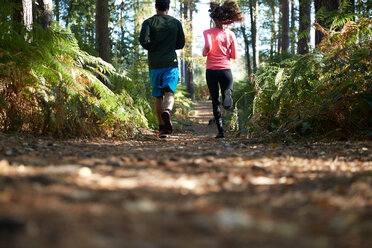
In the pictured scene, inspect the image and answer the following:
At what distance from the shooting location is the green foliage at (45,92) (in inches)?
151

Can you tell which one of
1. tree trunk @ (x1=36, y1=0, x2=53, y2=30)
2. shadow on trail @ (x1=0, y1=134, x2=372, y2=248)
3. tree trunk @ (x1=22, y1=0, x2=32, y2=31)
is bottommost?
shadow on trail @ (x1=0, y1=134, x2=372, y2=248)

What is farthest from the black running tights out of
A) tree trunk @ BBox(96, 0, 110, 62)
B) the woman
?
tree trunk @ BBox(96, 0, 110, 62)

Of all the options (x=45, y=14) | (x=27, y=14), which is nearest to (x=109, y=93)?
(x=27, y=14)

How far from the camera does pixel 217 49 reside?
18.0 ft

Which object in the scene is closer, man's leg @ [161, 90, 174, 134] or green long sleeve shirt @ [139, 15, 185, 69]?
man's leg @ [161, 90, 174, 134]

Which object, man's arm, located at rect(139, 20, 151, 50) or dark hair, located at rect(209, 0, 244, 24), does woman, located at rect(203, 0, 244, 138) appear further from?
man's arm, located at rect(139, 20, 151, 50)

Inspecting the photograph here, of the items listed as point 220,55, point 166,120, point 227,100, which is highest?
point 220,55

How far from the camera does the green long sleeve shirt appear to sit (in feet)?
17.5

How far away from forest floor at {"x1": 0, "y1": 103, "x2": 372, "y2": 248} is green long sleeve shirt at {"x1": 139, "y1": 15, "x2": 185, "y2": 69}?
9.88 feet

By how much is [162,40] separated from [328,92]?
2632 millimetres

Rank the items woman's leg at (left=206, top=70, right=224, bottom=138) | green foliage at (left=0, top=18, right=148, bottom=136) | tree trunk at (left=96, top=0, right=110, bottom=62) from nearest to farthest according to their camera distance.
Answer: green foliage at (left=0, top=18, right=148, bottom=136), woman's leg at (left=206, top=70, right=224, bottom=138), tree trunk at (left=96, top=0, right=110, bottom=62)

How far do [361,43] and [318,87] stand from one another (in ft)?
2.50

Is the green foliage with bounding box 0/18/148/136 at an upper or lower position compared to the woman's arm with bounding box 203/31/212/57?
lower

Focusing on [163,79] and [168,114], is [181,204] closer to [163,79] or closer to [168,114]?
[168,114]
